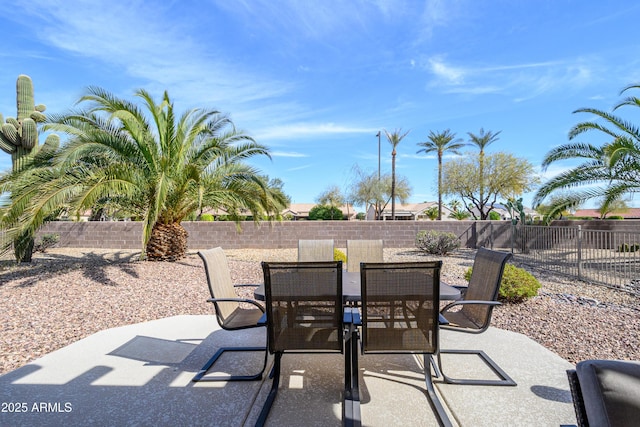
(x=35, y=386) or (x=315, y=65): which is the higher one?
(x=315, y=65)

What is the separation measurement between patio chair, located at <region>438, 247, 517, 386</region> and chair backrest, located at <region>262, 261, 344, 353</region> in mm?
1050

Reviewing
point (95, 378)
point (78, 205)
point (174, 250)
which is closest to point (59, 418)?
Answer: point (95, 378)

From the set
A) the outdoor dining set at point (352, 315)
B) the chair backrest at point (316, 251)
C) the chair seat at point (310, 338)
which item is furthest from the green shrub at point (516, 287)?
the chair seat at point (310, 338)

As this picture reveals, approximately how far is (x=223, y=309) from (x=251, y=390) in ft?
2.96

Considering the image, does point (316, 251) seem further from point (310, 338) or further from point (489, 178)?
point (489, 178)

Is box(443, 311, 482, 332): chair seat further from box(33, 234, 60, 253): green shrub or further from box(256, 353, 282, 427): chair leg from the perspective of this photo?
box(33, 234, 60, 253): green shrub

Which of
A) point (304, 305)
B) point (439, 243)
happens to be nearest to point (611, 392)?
point (304, 305)

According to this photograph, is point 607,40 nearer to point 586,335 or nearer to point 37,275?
point 586,335

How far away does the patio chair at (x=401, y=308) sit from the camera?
262cm

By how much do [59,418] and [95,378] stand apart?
0.67 m

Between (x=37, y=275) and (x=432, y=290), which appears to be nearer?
(x=432, y=290)

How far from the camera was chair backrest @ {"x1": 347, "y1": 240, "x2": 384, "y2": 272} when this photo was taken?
5.95 meters

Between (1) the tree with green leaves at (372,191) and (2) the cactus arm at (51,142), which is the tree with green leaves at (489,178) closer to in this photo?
(1) the tree with green leaves at (372,191)

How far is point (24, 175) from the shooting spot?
7805 mm
